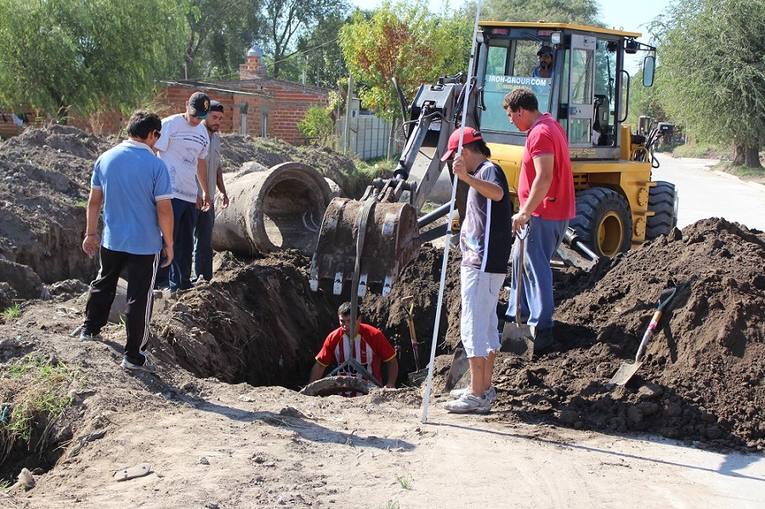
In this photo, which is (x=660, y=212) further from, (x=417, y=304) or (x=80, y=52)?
(x=80, y=52)

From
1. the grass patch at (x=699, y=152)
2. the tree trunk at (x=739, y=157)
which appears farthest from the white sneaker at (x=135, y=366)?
the grass patch at (x=699, y=152)

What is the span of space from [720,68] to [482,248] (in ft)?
114

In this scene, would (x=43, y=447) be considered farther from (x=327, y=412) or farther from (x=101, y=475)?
(x=327, y=412)

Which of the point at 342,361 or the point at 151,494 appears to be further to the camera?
the point at 342,361

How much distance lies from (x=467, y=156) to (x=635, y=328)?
224 cm

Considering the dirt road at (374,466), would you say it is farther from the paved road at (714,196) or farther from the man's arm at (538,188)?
the paved road at (714,196)

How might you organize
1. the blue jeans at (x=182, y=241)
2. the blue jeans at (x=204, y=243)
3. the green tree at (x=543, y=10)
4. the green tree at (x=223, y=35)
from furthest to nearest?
the green tree at (x=543, y=10)
the green tree at (x=223, y=35)
the blue jeans at (x=204, y=243)
the blue jeans at (x=182, y=241)

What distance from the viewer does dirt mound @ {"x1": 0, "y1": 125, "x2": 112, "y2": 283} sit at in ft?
36.0

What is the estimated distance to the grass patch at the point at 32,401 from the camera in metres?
5.96

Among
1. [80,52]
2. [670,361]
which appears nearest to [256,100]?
[80,52]

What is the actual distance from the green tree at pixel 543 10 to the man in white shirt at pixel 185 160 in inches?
2356

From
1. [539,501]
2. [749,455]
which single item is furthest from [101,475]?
[749,455]

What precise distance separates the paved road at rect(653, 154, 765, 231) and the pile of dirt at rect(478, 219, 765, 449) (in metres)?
12.2

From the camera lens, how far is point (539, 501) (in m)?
5.14
